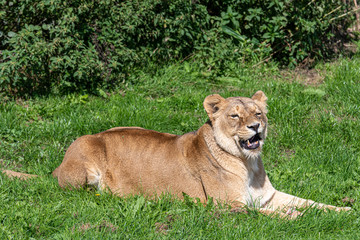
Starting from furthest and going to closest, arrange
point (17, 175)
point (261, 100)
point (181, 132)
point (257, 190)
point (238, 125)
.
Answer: point (181, 132), point (17, 175), point (261, 100), point (257, 190), point (238, 125)

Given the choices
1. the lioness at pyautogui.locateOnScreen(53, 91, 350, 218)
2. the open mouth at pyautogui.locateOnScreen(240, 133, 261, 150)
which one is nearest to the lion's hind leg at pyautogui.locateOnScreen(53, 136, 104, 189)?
the lioness at pyautogui.locateOnScreen(53, 91, 350, 218)

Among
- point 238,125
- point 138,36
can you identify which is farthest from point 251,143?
point 138,36

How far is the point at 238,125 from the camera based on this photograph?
4.66 metres

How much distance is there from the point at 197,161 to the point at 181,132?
5.62 ft

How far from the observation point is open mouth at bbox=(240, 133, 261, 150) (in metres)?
4.70

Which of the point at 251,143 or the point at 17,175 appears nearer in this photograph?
the point at 251,143

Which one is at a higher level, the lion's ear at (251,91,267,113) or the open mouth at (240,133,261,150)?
the lion's ear at (251,91,267,113)

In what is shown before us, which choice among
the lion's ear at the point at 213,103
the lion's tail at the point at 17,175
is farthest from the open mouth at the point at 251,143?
the lion's tail at the point at 17,175

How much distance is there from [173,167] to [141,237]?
1083mm

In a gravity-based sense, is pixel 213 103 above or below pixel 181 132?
above

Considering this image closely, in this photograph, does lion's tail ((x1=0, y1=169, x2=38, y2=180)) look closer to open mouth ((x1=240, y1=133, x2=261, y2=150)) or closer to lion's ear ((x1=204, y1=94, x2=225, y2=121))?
lion's ear ((x1=204, y1=94, x2=225, y2=121))

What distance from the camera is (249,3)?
28.1 ft

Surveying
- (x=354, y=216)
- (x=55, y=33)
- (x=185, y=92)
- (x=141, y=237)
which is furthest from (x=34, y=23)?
(x=354, y=216)

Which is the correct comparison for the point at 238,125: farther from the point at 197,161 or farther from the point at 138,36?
the point at 138,36
